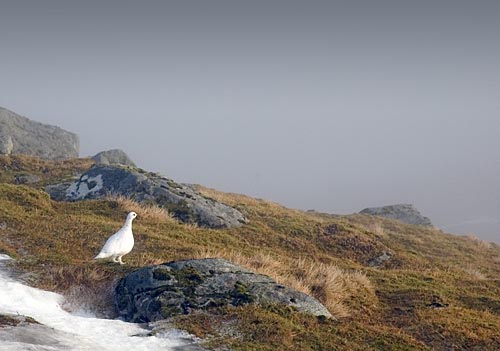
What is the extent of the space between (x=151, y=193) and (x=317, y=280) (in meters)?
15.4

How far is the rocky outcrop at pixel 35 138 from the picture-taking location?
66.8 metres

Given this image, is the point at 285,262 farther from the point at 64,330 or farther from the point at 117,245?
the point at 64,330

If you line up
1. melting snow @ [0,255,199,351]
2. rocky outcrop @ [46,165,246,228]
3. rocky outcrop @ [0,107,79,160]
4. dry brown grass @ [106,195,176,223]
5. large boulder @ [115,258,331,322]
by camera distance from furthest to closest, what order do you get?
rocky outcrop @ [0,107,79,160] < rocky outcrop @ [46,165,246,228] < dry brown grass @ [106,195,176,223] < large boulder @ [115,258,331,322] < melting snow @ [0,255,199,351]

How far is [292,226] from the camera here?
32.1 meters

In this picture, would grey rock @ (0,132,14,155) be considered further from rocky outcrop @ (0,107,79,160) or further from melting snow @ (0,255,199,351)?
melting snow @ (0,255,199,351)

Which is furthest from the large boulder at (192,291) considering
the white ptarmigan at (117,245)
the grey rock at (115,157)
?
the grey rock at (115,157)

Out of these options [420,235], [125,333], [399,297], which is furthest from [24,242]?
[420,235]

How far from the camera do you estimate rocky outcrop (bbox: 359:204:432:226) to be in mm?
62094

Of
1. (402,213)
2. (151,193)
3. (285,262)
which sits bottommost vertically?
(285,262)

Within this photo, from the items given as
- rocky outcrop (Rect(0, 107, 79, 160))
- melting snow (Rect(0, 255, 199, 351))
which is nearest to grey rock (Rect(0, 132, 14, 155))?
rocky outcrop (Rect(0, 107, 79, 160))

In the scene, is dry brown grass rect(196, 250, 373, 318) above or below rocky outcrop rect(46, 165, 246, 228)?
below

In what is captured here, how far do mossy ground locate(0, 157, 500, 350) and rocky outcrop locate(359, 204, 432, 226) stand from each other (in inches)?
1006

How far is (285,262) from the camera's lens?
72.8 feet

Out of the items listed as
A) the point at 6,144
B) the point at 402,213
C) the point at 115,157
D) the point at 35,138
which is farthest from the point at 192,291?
the point at 35,138
